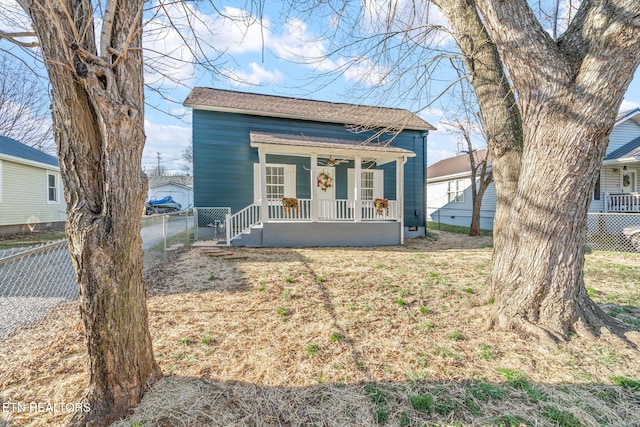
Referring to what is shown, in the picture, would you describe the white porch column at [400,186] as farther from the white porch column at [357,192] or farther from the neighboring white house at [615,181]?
the neighboring white house at [615,181]

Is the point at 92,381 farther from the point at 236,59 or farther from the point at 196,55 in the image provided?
the point at 236,59

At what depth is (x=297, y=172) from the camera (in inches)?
433

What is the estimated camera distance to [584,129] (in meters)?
2.80

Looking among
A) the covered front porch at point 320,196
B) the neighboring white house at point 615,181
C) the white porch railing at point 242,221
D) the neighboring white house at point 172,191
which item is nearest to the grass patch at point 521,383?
the covered front porch at point 320,196

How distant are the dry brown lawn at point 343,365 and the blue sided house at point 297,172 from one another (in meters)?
4.92

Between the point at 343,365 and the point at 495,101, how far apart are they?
3.68m

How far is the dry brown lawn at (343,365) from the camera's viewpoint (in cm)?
203

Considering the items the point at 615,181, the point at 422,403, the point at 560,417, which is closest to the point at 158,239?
the point at 422,403

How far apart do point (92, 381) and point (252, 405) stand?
1.07m

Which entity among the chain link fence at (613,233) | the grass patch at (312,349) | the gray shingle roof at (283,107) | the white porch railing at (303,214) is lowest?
the grass patch at (312,349)

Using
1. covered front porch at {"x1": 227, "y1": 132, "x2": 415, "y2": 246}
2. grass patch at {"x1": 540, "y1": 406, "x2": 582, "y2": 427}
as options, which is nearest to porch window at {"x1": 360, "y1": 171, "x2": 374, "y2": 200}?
covered front porch at {"x1": 227, "y1": 132, "x2": 415, "y2": 246}

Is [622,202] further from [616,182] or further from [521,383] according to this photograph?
[521,383]

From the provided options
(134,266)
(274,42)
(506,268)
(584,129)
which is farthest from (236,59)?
Result: (506,268)

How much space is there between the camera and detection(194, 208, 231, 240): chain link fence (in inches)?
402
